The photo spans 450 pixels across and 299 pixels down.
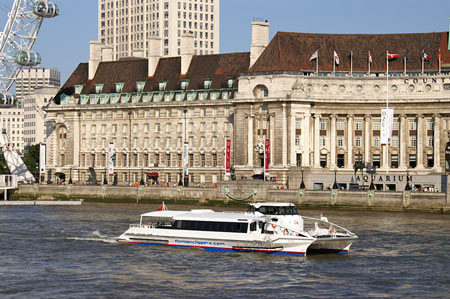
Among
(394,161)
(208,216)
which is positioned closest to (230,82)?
(394,161)

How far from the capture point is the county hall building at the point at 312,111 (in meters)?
139

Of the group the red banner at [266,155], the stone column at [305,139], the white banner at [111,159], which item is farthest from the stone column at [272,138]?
the white banner at [111,159]

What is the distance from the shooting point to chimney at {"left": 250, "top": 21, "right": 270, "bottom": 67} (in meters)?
149

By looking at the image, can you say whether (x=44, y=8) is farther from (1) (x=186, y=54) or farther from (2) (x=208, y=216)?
(2) (x=208, y=216)

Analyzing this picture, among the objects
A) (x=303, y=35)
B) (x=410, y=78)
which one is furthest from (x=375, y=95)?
(x=303, y=35)

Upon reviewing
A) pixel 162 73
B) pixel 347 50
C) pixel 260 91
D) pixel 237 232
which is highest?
→ pixel 347 50

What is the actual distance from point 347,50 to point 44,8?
44.4 meters

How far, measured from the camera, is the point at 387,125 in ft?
429

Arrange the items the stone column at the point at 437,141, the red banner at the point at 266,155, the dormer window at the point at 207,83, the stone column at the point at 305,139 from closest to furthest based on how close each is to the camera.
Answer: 1. the red banner at the point at 266,155
2. the stone column at the point at 437,141
3. the stone column at the point at 305,139
4. the dormer window at the point at 207,83

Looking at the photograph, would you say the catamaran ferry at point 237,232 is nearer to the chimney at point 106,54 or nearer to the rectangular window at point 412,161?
the rectangular window at point 412,161

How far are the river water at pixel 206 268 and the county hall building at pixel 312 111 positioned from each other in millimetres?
49222

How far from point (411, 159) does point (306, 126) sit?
15251 millimetres

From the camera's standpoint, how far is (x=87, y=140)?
16875 centimetres

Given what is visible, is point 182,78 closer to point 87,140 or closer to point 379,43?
point 87,140
